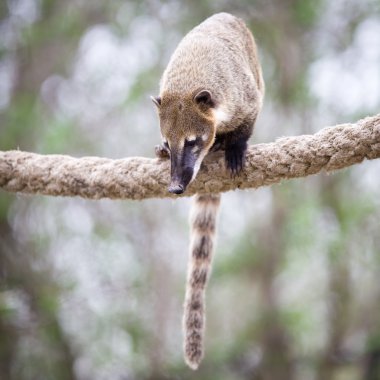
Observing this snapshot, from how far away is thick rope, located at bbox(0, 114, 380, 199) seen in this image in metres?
3.31

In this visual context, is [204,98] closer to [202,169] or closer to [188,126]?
[188,126]

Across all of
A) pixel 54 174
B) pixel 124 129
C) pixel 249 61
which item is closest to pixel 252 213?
pixel 124 129

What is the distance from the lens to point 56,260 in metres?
10.4

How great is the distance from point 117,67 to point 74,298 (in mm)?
3641

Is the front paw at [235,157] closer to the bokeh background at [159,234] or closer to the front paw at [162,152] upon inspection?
the front paw at [162,152]

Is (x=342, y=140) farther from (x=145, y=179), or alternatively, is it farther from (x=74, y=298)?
(x=74, y=298)

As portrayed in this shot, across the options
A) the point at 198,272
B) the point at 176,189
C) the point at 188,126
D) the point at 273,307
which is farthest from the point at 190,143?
the point at 273,307

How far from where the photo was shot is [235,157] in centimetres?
377

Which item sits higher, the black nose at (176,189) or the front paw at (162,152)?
the front paw at (162,152)

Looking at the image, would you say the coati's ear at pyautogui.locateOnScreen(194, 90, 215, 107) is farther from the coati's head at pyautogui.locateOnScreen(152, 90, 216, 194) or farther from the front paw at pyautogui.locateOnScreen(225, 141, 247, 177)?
the front paw at pyautogui.locateOnScreen(225, 141, 247, 177)

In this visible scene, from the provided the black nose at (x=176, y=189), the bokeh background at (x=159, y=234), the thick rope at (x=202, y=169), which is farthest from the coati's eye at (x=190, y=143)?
the bokeh background at (x=159, y=234)

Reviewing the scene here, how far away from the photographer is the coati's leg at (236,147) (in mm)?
3709

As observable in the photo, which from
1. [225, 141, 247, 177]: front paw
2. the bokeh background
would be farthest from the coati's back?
the bokeh background

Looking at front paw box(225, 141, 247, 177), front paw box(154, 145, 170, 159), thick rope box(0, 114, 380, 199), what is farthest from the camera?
front paw box(154, 145, 170, 159)
